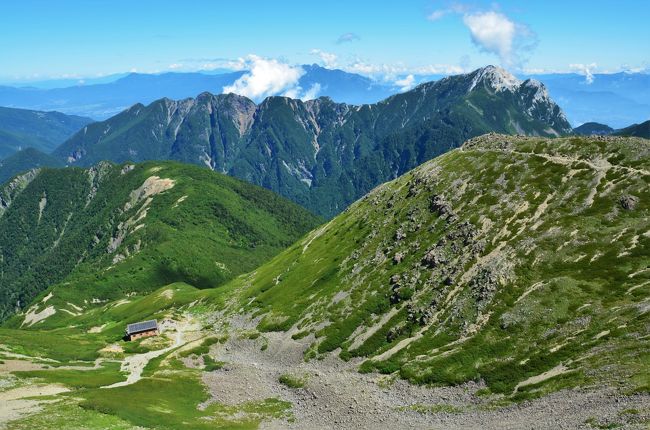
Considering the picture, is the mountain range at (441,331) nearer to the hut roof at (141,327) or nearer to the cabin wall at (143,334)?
the cabin wall at (143,334)

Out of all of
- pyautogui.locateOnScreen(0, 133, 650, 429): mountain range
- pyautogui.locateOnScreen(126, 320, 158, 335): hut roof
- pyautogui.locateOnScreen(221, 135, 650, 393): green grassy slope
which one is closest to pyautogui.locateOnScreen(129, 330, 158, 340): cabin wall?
pyautogui.locateOnScreen(126, 320, 158, 335): hut roof

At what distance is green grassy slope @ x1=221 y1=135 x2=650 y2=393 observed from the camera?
86062 mm

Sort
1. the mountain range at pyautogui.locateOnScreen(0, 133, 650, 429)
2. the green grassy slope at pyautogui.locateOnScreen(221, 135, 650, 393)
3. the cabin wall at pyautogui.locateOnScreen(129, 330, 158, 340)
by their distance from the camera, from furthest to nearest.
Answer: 1. the cabin wall at pyautogui.locateOnScreen(129, 330, 158, 340)
2. the green grassy slope at pyautogui.locateOnScreen(221, 135, 650, 393)
3. the mountain range at pyautogui.locateOnScreen(0, 133, 650, 429)

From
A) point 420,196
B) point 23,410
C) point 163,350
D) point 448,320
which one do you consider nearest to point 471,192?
point 420,196

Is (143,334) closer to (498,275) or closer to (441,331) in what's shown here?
(441,331)

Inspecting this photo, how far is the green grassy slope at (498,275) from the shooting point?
86062 mm

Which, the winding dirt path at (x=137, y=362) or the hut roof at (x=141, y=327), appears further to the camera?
the hut roof at (x=141, y=327)

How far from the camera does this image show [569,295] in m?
95.2

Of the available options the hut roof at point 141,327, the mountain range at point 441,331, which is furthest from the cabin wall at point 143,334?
the mountain range at point 441,331

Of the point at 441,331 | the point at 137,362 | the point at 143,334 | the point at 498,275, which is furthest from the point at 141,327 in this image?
the point at 498,275

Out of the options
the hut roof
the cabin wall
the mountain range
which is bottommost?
the cabin wall

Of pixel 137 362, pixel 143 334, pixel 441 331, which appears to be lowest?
pixel 143 334

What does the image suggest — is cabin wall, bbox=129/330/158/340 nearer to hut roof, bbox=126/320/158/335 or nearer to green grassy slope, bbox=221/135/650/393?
hut roof, bbox=126/320/158/335

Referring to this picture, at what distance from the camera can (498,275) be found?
349 ft
